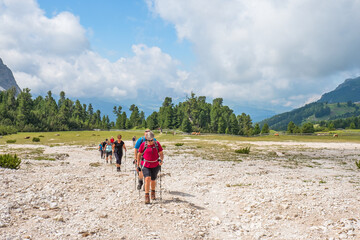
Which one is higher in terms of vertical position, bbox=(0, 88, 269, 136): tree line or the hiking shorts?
bbox=(0, 88, 269, 136): tree line

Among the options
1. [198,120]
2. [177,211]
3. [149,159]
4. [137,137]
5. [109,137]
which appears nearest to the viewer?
[177,211]

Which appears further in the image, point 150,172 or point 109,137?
point 109,137

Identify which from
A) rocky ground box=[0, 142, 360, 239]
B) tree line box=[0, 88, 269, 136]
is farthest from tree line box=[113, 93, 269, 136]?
rocky ground box=[0, 142, 360, 239]

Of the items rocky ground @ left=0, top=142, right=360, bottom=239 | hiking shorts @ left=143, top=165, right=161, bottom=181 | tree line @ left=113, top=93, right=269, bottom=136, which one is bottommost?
rocky ground @ left=0, top=142, right=360, bottom=239

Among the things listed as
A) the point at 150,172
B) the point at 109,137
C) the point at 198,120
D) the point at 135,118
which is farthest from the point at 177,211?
the point at 135,118

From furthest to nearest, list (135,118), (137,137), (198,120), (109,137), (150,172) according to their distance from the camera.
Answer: (135,118), (198,120), (109,137), (137,137), (150,172)

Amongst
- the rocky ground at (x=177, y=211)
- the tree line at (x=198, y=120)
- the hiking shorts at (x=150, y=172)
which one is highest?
the tree line at (x=198, y=120)

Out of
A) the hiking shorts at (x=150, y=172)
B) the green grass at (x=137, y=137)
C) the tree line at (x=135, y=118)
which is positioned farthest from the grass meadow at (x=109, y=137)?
the hiking shorts at (x=150, y=172)

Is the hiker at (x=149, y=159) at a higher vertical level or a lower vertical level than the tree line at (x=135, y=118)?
lower

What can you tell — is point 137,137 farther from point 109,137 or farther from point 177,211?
point 177,211

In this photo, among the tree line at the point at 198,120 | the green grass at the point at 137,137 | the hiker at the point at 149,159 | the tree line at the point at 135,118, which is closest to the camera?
the hiker at the point at 149,159

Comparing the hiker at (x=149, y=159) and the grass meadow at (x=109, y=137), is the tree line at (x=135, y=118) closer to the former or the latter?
the grass meadow at (x=109, y=137)

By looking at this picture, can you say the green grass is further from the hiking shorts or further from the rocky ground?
the hiking shorts

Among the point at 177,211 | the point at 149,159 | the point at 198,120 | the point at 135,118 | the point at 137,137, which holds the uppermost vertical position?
the point at 135,118
